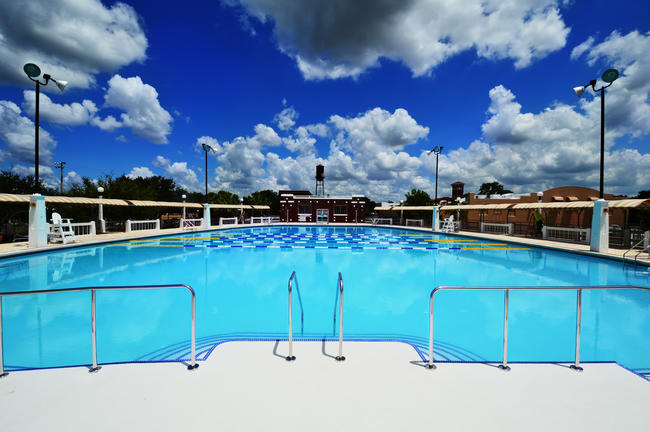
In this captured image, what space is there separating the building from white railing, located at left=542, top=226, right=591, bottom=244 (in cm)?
2037

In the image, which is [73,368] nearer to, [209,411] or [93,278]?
[209,411]

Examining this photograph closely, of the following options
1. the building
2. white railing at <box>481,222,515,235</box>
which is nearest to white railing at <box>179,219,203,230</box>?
the building

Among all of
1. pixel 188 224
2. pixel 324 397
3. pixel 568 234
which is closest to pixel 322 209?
pixel 188 224

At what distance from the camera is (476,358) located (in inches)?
167

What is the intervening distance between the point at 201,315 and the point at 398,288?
208 inches

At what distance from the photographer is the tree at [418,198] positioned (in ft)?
127

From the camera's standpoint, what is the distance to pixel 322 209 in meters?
35.8

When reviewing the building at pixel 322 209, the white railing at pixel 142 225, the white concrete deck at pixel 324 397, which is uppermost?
the building at pixel 322 209

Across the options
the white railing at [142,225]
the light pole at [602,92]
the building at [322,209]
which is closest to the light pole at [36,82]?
the white railing at [142,225]

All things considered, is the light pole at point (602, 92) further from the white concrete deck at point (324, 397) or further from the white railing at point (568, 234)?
the white concrete deck at point (324, 397)

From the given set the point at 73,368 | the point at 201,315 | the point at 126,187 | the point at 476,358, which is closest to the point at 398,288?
the point at 476,358

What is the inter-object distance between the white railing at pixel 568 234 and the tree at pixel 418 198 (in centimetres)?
2076

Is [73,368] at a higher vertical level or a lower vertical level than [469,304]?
higher

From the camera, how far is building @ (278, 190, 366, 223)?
117 feet
